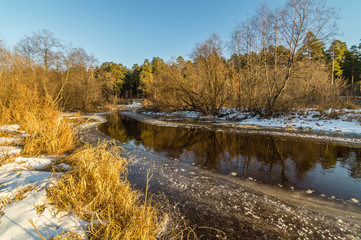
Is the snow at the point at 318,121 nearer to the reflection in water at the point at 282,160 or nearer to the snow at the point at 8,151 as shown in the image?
the reflection in water at the point at 282,160

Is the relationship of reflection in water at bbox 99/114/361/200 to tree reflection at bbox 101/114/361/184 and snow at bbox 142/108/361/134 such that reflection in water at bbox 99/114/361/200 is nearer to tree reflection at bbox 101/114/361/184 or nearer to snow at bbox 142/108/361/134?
tree reflection at bbox 101/114/361/184

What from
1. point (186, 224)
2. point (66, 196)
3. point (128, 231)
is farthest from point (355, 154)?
point (66, 196)

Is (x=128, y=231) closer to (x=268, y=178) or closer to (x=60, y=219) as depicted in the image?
(x=60, y=219)

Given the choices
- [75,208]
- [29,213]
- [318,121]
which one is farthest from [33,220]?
[318,121]

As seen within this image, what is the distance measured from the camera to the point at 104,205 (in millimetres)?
2496

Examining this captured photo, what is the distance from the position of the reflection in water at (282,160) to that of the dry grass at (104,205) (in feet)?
11.7

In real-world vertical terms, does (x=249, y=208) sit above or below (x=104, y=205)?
below

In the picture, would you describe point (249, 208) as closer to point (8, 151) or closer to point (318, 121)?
point (8, 151)

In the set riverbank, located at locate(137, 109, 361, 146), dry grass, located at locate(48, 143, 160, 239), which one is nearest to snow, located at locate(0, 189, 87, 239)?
dry grass, located at locate(48, 143, 160, 239)

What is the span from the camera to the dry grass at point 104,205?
200cm

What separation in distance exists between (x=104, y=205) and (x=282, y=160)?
6375 millimetres

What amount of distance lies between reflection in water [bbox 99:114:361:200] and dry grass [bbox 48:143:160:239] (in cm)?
356

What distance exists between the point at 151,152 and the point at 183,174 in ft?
9.29

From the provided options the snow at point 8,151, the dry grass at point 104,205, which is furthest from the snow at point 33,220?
the snow at point 8,151
